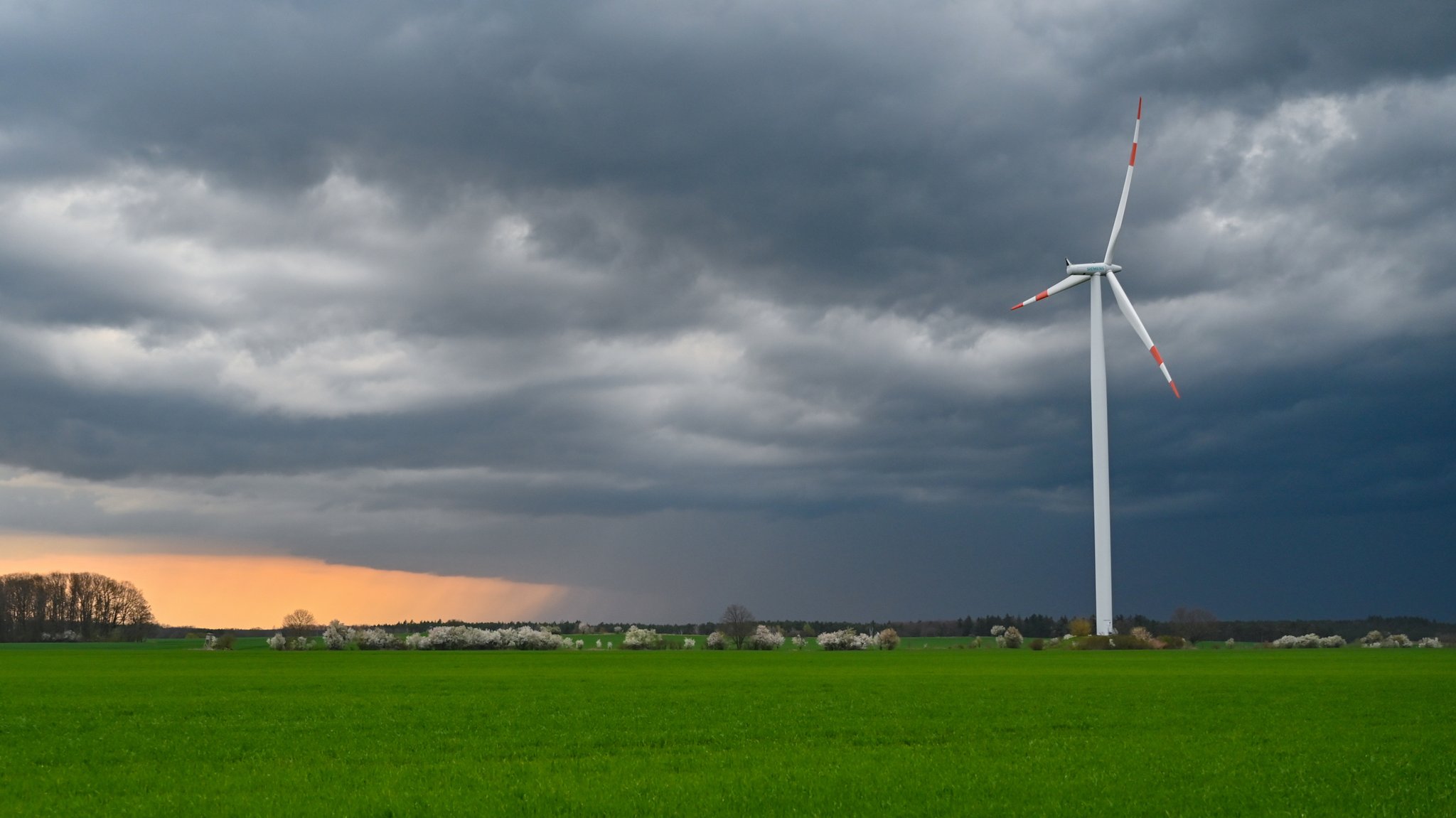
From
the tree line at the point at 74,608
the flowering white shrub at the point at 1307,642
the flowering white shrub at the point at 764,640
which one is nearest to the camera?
the flowering white shrub at the point at 1307,642

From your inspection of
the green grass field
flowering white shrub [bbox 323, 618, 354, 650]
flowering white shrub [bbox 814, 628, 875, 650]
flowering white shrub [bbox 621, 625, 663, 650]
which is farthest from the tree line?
the green grass field

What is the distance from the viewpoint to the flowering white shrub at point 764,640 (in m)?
156

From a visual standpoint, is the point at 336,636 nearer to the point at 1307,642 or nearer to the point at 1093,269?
the point at 1093,269

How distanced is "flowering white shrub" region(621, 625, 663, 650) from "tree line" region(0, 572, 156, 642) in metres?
92.4

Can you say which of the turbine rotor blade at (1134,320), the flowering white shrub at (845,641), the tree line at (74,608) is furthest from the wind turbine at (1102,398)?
the tree line at (74,608)

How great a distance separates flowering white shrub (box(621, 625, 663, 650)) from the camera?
155 meters

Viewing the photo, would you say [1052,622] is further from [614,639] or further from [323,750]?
[323,750]

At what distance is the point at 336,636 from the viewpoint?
155375mm

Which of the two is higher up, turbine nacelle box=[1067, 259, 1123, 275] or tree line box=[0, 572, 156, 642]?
turbine nacelle box=[1067, 259, 1123, 275]

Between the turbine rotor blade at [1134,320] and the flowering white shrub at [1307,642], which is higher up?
the turbine rotor blade at [1134,320]

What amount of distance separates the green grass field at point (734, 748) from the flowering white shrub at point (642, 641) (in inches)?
3933

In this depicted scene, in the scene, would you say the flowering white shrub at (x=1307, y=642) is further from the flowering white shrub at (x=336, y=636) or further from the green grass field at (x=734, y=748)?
the flowering white shrub at (x=336, y=636)

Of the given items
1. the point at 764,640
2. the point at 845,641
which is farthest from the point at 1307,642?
the point at 764,640

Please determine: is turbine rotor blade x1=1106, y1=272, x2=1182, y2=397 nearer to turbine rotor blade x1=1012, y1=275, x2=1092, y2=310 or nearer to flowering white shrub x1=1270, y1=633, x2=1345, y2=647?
turbine rotor blade x1=1012, y1=275, x2=1092, y2=310
